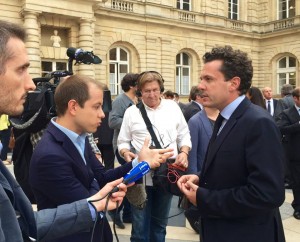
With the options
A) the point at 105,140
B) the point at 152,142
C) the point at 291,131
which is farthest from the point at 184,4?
the point at 152,142

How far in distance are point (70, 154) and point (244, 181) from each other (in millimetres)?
989

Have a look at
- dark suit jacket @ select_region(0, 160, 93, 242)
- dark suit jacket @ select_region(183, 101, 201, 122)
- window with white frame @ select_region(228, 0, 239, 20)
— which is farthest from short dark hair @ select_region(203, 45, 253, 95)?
window with white frame @ select_region(228, 0, 239, 20)

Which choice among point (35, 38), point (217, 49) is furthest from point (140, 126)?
Answer: point (35, 38)

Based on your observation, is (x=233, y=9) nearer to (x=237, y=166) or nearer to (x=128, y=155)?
(x=128, y=155)

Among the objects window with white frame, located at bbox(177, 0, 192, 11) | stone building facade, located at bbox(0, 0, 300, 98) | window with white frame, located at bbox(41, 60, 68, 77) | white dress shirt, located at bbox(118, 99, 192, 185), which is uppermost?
window with white frame, located at bbox(177, 0, 192, 11)

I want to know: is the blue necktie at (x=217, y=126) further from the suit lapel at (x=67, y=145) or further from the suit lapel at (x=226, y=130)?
the suit lapel at (x=67, y=145)

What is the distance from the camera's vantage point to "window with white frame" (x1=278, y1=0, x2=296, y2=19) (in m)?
23.6

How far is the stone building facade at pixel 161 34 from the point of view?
586 inches

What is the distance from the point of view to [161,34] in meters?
19.3

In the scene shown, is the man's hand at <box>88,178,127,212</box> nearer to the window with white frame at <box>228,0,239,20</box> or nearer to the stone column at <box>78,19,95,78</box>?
the stone column at <box>78,19,95,78</box>

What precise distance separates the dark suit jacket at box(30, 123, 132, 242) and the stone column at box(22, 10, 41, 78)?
41.9 feet

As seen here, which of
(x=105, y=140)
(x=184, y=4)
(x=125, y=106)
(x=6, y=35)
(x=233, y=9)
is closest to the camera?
(x=6, y=35)

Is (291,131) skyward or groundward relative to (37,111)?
groundward

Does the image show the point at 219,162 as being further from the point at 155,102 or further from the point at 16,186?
the point at 155,102
